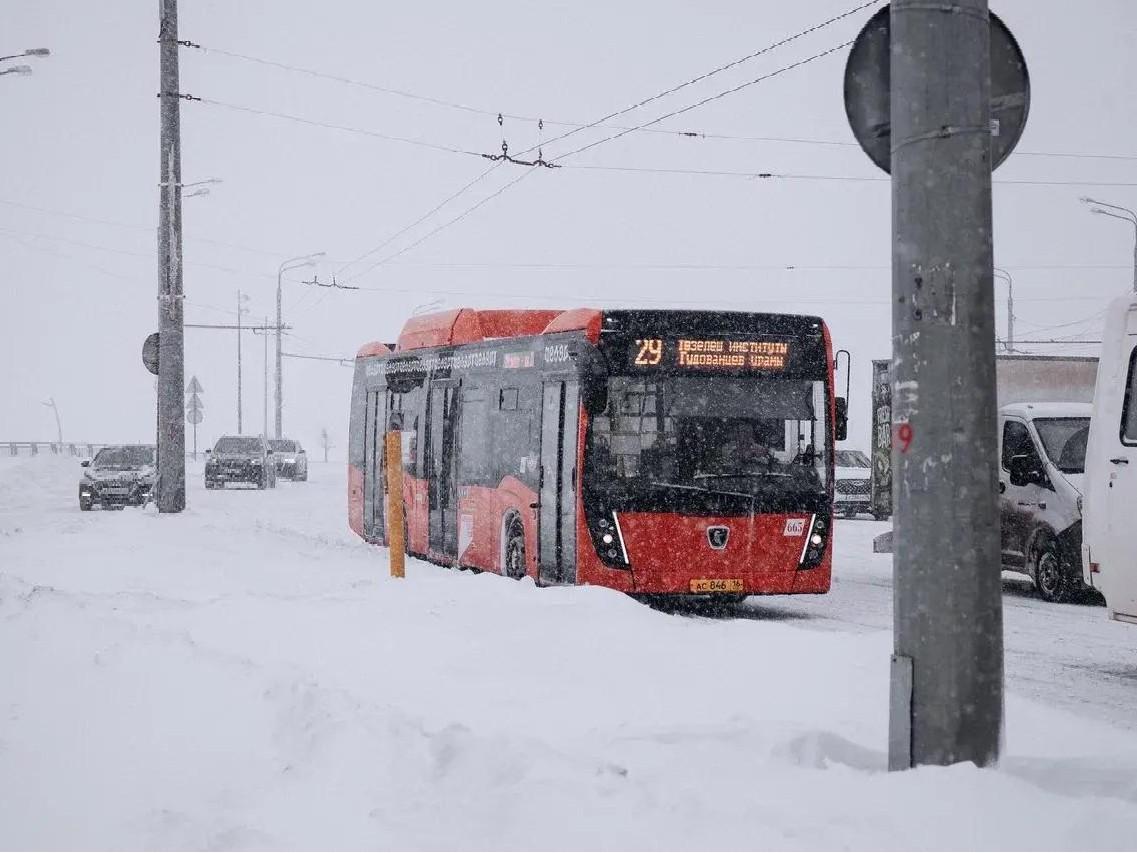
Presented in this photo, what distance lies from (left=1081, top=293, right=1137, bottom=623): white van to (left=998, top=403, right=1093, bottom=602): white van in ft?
13.6

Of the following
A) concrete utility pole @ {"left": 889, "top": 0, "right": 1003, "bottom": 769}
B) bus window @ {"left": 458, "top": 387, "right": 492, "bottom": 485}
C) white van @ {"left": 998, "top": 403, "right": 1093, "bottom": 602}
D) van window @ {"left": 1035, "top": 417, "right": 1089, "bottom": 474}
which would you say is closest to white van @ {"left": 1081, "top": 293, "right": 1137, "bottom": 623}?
white van @ {"left": 998, "top": 403, "right": 1093, "bottom": 602}

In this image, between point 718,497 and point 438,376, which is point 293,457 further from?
point 718,497

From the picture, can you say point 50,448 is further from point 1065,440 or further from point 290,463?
point 1065,440

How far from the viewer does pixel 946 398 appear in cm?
504

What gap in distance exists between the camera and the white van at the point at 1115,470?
9.65 meters

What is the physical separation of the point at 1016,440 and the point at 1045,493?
43.5 inches

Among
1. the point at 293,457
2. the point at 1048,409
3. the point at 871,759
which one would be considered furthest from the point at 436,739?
the point at 293,457

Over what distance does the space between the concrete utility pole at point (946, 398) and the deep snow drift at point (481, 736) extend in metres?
0.27

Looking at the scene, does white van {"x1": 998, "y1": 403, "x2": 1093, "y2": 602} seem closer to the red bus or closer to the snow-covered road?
the snow-covered road

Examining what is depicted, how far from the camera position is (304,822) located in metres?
5.29

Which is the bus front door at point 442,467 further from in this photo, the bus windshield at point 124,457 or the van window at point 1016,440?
the bus windshield at point 124,457

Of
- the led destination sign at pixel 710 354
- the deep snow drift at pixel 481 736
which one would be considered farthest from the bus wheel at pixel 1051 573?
the deep snow drift at pixel 481 736

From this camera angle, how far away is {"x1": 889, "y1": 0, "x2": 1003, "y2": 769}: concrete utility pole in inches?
198

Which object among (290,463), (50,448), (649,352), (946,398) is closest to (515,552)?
(649,352)
